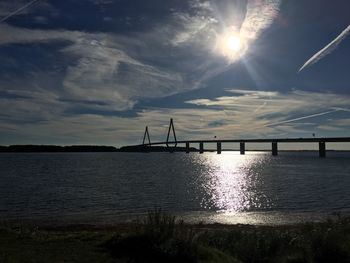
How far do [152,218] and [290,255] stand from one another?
167 inches

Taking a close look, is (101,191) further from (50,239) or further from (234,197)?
(50,239)

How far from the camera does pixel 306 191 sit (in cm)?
4947

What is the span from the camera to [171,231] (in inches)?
482

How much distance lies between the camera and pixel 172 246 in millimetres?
11336

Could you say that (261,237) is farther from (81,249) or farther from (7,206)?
(7,206)

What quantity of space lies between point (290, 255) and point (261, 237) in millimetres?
1847

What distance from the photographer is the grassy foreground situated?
11047 millimetres

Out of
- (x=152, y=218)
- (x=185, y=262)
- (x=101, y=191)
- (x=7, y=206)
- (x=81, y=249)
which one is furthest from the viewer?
(x=101, y=191)

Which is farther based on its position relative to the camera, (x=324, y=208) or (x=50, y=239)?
(x=324, y=208)

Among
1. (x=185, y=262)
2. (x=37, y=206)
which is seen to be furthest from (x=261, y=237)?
(x=37, y=206)

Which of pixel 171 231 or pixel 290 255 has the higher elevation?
pixel 171 231

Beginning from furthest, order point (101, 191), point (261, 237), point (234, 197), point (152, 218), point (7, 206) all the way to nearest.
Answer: point (101, 191)
point (234, 197)
point (7, 206)
point (261, 237)
point (152, 218)

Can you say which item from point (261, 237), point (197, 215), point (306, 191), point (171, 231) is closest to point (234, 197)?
point (306, 191)

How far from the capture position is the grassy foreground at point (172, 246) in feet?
36.2
